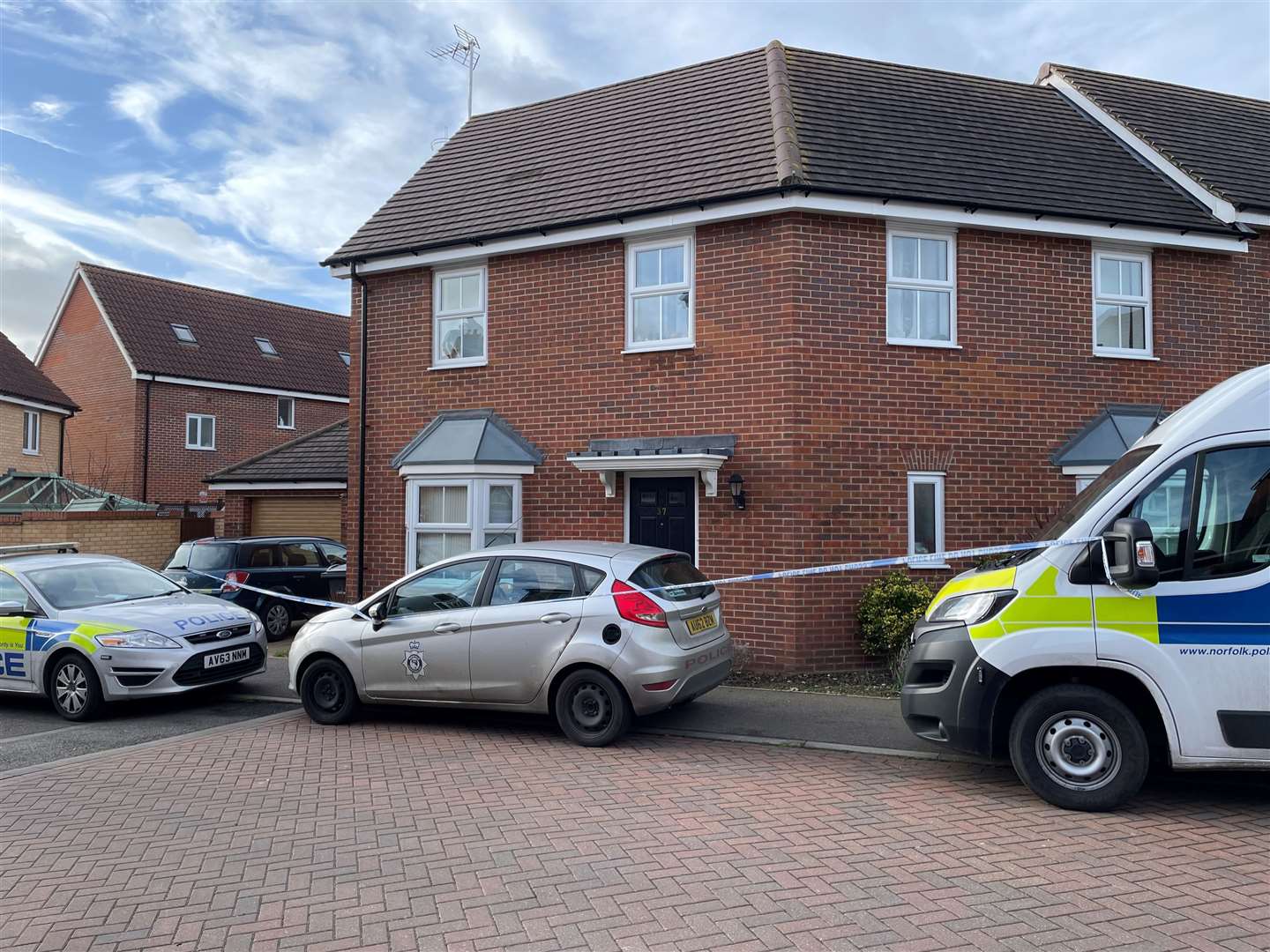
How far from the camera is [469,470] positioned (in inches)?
455

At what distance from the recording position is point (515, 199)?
498 inches

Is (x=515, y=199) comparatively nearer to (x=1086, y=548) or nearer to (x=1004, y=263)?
(x=1004, y=263)

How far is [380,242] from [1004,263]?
26.0 ft

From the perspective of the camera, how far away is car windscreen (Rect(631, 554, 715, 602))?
24.0 feet

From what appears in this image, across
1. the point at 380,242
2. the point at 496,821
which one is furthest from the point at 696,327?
the point at 496,821

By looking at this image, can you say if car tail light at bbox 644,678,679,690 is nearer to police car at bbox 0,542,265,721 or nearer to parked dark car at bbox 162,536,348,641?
police car at bbox 0,542,265,721

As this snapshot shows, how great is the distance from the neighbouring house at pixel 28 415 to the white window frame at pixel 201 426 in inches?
128

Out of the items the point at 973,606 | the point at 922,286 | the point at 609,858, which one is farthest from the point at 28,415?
the point at 973,606

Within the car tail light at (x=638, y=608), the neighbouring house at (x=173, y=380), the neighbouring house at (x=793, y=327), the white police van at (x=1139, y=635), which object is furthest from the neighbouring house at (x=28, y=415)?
the white police van at (x=1139, y=635)

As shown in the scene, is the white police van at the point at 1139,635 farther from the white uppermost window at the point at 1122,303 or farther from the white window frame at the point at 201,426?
the white window frame at the point at 201,426

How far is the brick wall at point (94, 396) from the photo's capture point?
1059 inches

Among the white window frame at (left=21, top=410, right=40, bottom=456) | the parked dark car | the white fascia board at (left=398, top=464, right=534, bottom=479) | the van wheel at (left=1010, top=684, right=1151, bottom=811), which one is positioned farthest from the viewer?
the white window frame at (left=21, top=410, right=40, bottom=456)

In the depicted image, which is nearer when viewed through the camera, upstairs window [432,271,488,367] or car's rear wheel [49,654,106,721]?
car's rear wheel [49,654,106,721]

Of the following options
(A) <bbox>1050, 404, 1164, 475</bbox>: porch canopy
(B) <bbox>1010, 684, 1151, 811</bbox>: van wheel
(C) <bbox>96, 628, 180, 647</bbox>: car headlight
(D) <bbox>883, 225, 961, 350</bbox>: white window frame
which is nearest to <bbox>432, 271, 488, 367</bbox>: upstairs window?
(D) <bbox>883, 225, 961, 350</bbox>: white window frame
